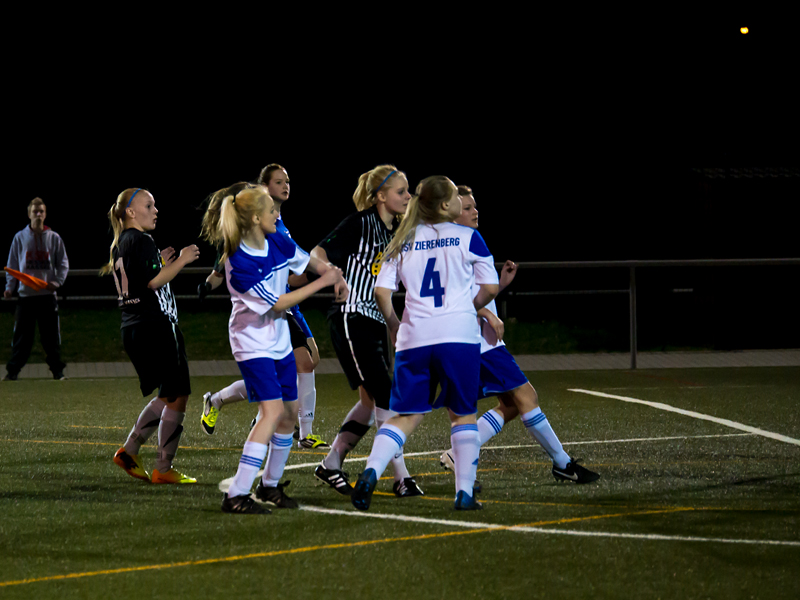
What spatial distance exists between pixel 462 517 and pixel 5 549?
2.21m

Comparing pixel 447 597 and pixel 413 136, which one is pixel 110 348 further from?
pixel 447 597

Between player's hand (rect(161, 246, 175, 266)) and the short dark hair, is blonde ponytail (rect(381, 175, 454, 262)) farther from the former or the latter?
the short dark hair

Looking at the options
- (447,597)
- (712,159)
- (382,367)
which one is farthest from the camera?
(712,159)

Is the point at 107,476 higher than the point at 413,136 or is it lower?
lower

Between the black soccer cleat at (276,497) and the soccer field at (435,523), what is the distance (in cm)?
8

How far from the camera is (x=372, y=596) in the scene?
14.5 feet

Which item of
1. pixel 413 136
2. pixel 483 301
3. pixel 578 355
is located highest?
pixel 413 136

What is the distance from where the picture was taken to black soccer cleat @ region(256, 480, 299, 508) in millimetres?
6188

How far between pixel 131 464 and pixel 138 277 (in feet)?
3.91

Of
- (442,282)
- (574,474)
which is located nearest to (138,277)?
(442,282)

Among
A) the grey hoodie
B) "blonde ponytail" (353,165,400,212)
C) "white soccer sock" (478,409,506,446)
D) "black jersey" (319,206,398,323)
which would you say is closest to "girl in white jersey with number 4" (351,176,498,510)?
"black jersey" (319,206,398,323)

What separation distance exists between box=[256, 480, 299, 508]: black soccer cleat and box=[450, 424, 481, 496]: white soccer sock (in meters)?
0.90

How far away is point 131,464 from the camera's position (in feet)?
23.6

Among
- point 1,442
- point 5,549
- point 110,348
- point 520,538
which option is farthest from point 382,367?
point 110,348
